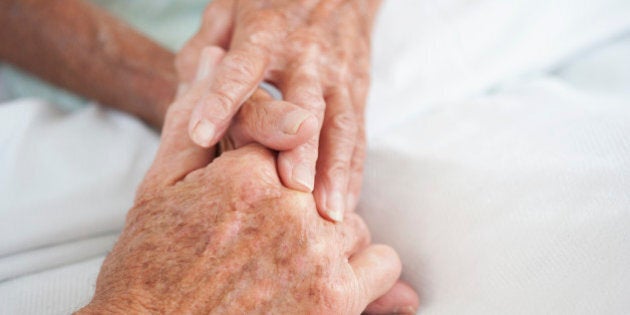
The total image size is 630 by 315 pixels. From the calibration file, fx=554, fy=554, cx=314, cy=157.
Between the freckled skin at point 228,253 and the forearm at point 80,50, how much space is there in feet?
1.53

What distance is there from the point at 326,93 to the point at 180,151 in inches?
9.0

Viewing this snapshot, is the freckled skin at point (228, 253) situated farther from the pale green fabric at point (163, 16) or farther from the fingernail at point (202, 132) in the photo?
the pale green fabric at point (163, 16)

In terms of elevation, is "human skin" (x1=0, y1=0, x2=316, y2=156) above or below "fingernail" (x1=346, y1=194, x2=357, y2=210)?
above

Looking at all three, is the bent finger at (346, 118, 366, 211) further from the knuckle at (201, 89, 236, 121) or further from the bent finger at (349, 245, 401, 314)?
the knuckle at (201, 89, 236, 121)

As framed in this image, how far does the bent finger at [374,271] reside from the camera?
606 mm

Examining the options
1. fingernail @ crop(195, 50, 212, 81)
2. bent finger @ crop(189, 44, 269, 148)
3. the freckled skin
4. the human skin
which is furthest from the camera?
the human skin

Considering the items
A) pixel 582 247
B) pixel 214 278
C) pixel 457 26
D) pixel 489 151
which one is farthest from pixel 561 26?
pixel 214 278

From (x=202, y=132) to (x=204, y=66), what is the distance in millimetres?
177

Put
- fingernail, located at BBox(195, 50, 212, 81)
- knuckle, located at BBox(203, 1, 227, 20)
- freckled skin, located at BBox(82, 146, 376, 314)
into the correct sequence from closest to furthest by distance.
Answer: freckled skin, located at BBox(82, 146, 376, 314), fingernail, located at BBox(195, 50, 212, 81), knuckle, located at BBox(203, 1, 227, 20)

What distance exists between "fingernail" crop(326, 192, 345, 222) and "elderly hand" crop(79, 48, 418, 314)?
12mm

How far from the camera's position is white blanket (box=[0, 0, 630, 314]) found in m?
0.59

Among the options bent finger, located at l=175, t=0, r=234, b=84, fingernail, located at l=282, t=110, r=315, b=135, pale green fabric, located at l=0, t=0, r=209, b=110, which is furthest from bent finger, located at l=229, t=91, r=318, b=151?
pale green fabric, located at l=0, t=0, r=209, b=110

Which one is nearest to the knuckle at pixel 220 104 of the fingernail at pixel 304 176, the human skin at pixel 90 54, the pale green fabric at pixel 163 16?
the fingernail at pixel 304 176

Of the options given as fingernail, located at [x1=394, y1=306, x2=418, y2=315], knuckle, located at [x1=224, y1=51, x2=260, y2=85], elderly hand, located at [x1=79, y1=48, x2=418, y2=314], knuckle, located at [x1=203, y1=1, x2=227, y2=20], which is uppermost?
knuckle, located at [x1=203, y1=1, x2=227, y2=20]
